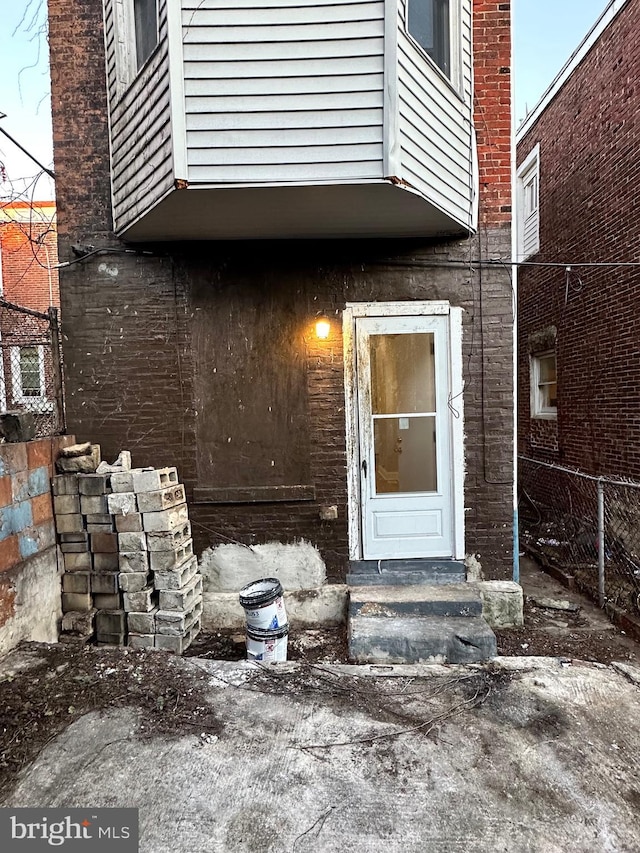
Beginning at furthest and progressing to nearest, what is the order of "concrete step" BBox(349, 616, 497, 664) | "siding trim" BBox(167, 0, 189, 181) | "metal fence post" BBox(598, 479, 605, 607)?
"metal fence post" BBox(598, 479, 605, 607) → "concrete step" BBox(349, 616, 497, 664) → "siding trim" BBox(167, 0, 189, 181)

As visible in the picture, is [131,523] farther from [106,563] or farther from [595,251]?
[595,251]

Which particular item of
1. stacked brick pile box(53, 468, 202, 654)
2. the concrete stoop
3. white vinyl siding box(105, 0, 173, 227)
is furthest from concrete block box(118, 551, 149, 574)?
white vinyl siding box(105, 0, 173, 227)

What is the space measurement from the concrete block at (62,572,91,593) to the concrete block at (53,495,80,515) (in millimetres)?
532

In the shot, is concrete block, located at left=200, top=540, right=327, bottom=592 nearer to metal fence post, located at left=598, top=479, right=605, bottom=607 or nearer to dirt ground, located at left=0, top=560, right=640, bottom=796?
dirt ground, located at left=0, top=560, right=640, bottom=796

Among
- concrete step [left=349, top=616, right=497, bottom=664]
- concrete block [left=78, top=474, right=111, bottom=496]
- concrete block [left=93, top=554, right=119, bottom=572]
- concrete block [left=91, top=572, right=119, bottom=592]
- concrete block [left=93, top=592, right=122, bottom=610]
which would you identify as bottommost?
concrete step [left=349, top=616, right=497, bottom=664]

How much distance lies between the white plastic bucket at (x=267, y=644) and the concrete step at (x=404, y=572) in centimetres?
100

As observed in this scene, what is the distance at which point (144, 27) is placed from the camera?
418cm

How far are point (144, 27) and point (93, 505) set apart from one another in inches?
166

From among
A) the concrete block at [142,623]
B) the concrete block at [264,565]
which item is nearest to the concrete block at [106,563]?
the concrete block at [142,623]

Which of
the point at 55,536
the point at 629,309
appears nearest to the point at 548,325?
the point at 629,309

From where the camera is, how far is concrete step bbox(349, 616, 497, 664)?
3.58 metres

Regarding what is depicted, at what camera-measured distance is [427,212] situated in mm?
3896

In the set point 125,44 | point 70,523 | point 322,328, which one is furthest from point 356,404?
point 125,44

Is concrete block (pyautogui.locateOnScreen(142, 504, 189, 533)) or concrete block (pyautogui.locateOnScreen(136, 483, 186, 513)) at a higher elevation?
concrete block (pyautogui.locateOnScreen(136, 483, 186, 513))
